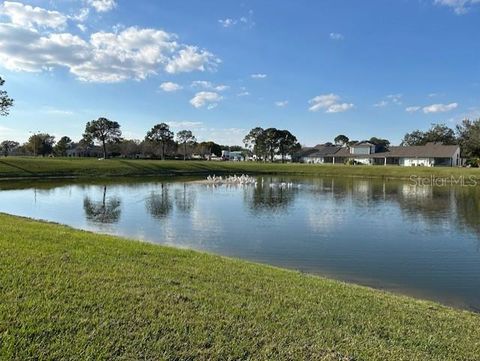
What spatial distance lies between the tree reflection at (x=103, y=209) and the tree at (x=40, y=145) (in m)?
103

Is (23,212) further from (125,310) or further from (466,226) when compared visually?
(466,226)

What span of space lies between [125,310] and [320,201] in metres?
31.2

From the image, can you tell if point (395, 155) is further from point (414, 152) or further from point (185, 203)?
point (185, 203)

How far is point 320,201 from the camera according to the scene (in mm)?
36156

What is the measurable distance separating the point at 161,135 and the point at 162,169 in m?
47.3

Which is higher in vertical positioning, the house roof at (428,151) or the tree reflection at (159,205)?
the house roof at (428,151)

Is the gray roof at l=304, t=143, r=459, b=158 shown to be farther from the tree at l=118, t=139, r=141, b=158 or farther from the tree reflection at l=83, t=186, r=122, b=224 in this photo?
the tree reflection at l=83, t=186, r=122, b=224

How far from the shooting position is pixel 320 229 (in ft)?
72.8

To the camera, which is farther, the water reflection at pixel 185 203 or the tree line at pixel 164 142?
the tree line at pixel 164 142

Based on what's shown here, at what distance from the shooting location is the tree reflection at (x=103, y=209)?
81.3 feet

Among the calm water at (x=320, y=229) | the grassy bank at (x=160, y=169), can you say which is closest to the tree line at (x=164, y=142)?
the grassy bank at (x=160, y=169)

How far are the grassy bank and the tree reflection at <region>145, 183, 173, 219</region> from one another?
31.1 metres

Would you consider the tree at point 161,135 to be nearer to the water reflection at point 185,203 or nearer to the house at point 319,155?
the house at point 319,155

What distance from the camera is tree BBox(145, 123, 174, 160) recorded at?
124 m
